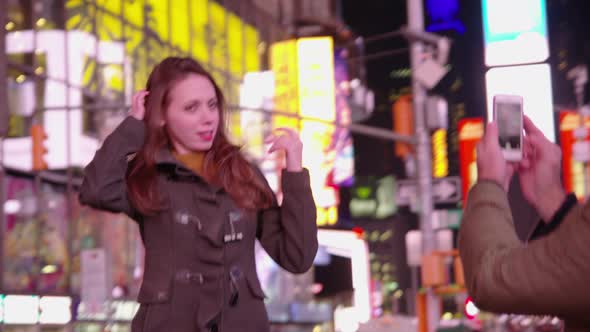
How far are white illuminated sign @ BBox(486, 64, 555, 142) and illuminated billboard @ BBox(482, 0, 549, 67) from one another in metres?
0.95

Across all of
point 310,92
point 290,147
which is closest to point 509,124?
point 290,147

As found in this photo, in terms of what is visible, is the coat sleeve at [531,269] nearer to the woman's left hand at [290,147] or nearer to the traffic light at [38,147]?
the woman's left hand at [290,147]

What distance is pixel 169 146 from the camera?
415 centimetres

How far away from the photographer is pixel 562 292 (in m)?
2.00

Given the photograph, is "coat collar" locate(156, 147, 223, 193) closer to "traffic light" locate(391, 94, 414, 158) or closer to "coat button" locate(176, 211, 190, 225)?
"coat button" locate(176, 211, 190, 225)

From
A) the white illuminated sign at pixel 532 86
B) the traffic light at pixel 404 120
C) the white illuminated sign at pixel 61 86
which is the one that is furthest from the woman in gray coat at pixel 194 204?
the white illuminated sign at pixel 532 86

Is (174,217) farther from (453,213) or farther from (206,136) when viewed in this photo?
(453,213)

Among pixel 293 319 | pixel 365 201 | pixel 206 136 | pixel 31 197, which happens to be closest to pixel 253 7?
pixel 293 319

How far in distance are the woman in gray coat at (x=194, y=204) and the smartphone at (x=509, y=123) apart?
51.3 inches

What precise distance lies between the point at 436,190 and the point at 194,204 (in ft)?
55.3

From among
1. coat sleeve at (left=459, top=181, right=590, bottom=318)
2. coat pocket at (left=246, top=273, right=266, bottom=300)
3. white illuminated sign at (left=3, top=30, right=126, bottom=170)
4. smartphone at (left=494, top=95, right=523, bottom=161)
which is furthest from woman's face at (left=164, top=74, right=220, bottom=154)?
white illuminated sign at (left=3, top=30, right=126, bottom=170)

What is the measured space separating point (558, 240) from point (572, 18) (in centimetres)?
5030

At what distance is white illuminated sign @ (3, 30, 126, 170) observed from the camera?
2802 cm

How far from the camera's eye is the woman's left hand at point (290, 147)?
404 cm
